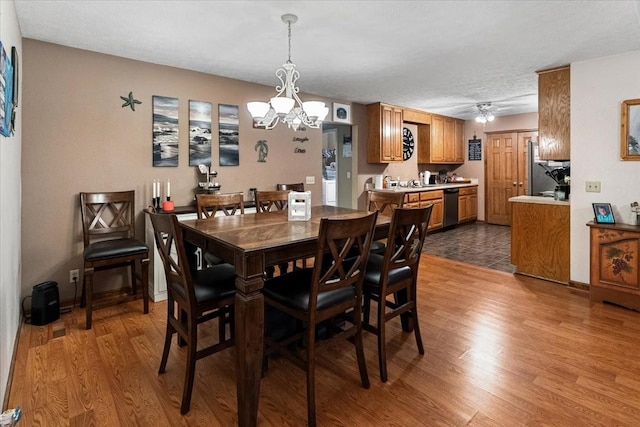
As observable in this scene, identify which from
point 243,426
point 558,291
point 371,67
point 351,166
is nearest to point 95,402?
point 243,426

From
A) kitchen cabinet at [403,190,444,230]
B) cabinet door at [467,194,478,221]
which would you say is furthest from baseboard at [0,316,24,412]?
cabinet door at [467,194,478,221]

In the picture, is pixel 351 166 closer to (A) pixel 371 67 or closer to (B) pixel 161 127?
(A) pixel 371 67

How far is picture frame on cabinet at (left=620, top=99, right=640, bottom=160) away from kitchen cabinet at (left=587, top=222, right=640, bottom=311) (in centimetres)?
69

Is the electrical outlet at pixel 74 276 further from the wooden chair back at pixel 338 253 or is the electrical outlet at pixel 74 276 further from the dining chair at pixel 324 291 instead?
the wooden chair back at pixel 338 253

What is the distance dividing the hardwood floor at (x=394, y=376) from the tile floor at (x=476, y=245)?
5.40ft

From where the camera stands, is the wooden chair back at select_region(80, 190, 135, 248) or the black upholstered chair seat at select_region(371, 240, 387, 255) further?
the wooden chair back at select_region(80, 190, 135, 248)

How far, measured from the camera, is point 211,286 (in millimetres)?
1998

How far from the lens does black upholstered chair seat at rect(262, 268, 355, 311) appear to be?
1846mm

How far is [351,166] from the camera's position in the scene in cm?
605

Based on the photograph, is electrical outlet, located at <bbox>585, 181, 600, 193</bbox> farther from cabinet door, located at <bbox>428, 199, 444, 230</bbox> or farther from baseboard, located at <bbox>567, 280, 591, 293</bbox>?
cabinet door, located at <bbox>428, 199, 444, 230</bbox>

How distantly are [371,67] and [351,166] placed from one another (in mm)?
2365

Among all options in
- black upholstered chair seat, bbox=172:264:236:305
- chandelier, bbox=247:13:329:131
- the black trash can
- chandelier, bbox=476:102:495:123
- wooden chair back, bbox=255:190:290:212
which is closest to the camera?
black upholstered chair seat, bbox=172:264:236:305

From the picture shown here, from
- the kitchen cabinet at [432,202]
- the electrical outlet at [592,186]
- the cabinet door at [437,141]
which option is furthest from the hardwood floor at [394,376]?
the cabinet door at [437,141]

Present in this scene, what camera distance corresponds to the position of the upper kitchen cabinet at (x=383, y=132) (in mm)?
5742
